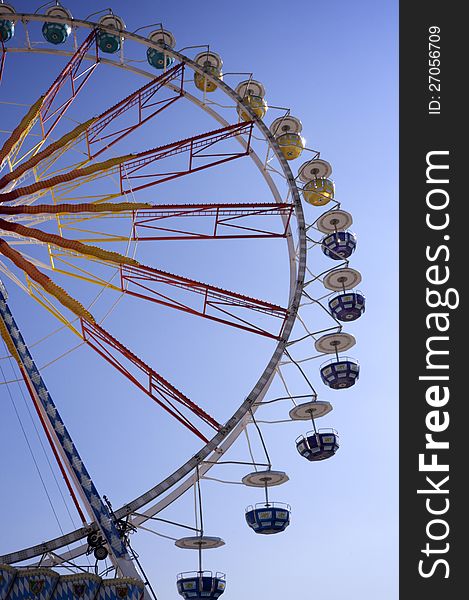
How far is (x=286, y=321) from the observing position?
1736 cm

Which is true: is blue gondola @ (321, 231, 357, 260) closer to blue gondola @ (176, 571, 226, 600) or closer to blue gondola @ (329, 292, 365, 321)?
blue gondola @ (329, 292, 365, 321)

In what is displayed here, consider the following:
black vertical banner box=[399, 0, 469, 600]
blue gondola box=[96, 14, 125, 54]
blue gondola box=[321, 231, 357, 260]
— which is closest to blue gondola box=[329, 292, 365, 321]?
blue gondola box=[321, 231, 357, 260]

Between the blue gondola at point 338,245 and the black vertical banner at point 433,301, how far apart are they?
7.96 m

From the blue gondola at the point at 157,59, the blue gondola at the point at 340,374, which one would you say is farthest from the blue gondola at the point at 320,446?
the blue gondola at the point at 157,59

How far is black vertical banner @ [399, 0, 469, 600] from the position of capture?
35.0ft

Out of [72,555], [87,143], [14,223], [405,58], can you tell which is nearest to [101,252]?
[14,223]

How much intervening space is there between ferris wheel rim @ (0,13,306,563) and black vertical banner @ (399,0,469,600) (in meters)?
5.16

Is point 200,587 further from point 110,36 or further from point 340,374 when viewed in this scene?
point 110,36

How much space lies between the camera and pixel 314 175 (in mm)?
23469

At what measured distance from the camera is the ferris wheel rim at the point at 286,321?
14180 mm

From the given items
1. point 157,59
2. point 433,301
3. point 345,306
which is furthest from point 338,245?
point 433,301

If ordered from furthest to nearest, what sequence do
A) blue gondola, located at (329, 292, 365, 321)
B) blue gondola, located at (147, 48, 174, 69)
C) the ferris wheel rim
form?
1. blue gondola, located at (147, 48, 174, 69)
2. blue gondola, located at (329, 292, 365, 321)
3. the ferris wheel rim

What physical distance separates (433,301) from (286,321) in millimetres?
5808

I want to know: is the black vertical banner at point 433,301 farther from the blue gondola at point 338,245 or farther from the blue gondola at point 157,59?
the blue gondola at point 157,59
